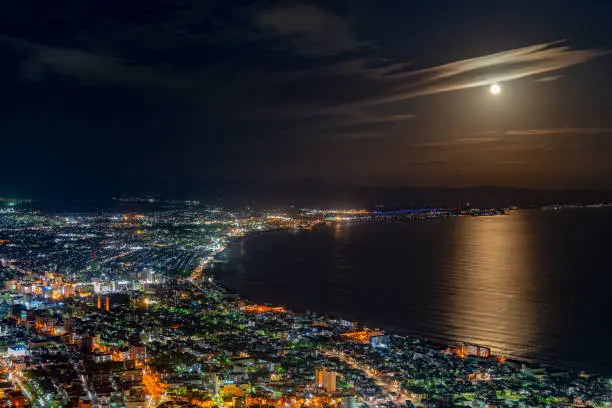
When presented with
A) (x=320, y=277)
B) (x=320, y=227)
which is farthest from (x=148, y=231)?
(x=320, y=277)

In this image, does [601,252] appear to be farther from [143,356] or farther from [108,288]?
[143,356]

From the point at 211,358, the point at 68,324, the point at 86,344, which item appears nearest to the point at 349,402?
the point at 211,358

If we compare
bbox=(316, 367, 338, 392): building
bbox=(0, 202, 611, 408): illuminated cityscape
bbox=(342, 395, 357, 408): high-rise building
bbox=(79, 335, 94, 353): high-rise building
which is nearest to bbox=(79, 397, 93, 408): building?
bbox=(0, 202, 611, 408): illuminated cityscape

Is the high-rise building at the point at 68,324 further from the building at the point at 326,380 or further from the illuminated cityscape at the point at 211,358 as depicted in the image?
the building at the point at 326,380

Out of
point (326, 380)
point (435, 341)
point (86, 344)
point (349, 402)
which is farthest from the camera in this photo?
point (435, 341)

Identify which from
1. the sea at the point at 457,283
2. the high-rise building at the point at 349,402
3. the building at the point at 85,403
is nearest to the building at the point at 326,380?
the high-rise building at the point at 349,402

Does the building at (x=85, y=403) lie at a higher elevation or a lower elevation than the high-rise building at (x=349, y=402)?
lower

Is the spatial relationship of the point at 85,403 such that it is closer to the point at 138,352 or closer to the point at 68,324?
the point at 138,352
